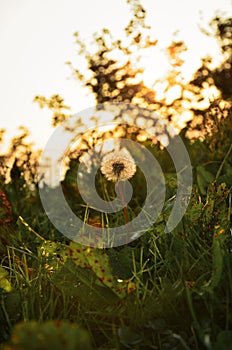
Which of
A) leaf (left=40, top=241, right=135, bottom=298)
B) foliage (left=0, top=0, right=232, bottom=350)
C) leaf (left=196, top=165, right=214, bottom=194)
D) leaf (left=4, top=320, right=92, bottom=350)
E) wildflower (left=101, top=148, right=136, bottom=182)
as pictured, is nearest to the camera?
leaf (left=4, top=320, right=92, bottom=350)

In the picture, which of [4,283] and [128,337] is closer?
[128,337]

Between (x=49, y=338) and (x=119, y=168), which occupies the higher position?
(x=119, y=168)

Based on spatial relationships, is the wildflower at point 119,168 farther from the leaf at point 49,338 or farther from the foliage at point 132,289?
the leaf at point 49,338

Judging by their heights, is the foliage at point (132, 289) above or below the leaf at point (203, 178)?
below

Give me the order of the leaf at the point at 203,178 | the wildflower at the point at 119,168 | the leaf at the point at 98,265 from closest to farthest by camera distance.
Answer: the leaf at the point at 98,265 < the wildflower at the point at 119,168 < the leaf at the point at 203,178

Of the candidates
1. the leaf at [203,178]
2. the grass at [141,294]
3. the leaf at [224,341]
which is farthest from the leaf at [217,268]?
the leaf at [203,178]

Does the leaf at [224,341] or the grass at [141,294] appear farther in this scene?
the grass at [141,294]

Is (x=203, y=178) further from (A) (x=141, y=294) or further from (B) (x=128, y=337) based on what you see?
(B) (x=128, y=337)

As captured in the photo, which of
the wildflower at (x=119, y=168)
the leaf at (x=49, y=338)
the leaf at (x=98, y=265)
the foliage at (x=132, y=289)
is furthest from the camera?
the wildflower at (x=119, y=168)

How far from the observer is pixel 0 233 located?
212 cm

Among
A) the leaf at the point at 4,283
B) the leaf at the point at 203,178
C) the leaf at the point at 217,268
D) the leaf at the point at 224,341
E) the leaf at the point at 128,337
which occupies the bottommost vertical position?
the leaf at the point at 128,337

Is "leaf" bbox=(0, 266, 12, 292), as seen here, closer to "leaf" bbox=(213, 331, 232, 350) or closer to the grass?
the grass

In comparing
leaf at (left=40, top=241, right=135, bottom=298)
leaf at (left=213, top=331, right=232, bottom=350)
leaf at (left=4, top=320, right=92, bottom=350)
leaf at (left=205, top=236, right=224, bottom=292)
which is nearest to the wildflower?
leaf at (left=40, top=241, right=135, bottom=298)

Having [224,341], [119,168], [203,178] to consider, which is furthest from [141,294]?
[203,178]
